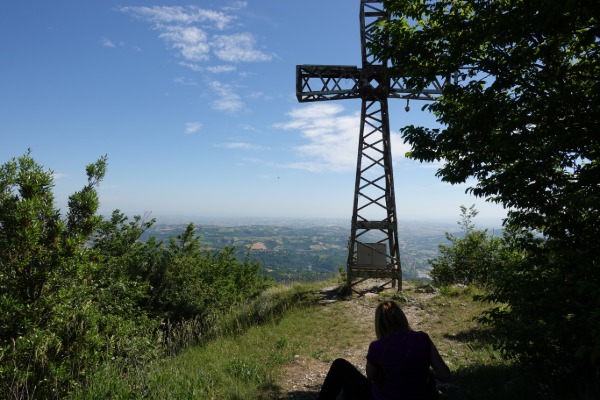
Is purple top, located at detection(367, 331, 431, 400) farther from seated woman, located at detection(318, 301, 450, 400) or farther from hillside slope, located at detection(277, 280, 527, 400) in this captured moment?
hillside slope, located at detection(277, 280, 527, 400)

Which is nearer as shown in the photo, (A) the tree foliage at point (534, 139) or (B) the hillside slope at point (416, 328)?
(A) the tree foliage at point (534, 139)

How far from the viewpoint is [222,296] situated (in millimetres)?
14852

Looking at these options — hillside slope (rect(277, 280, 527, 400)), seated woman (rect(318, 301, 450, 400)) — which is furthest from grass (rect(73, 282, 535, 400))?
seated woman (rect(318, 301, 450, 400))

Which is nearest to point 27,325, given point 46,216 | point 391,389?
point 46,216

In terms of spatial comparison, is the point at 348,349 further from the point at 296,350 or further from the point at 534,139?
the point at 534,139

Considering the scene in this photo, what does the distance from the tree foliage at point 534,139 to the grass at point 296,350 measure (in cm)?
122

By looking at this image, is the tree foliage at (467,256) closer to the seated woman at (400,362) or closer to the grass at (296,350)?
the grass at (296,350)

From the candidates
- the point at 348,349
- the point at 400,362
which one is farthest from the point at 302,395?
the point at 400,362

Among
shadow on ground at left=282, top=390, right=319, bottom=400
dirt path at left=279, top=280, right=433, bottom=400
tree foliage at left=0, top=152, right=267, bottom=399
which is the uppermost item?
tree foliage at left=0, top=152, right=267, bottom=399

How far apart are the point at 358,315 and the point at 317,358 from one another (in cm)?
333

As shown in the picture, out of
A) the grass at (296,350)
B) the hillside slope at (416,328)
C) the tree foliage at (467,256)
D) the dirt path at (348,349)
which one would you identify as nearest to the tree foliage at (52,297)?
the grass at (296,350)

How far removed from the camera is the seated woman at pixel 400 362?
3.21 metres

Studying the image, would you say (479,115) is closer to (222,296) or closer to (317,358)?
(317,358)

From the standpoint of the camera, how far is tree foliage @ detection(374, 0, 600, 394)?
11.9ft
